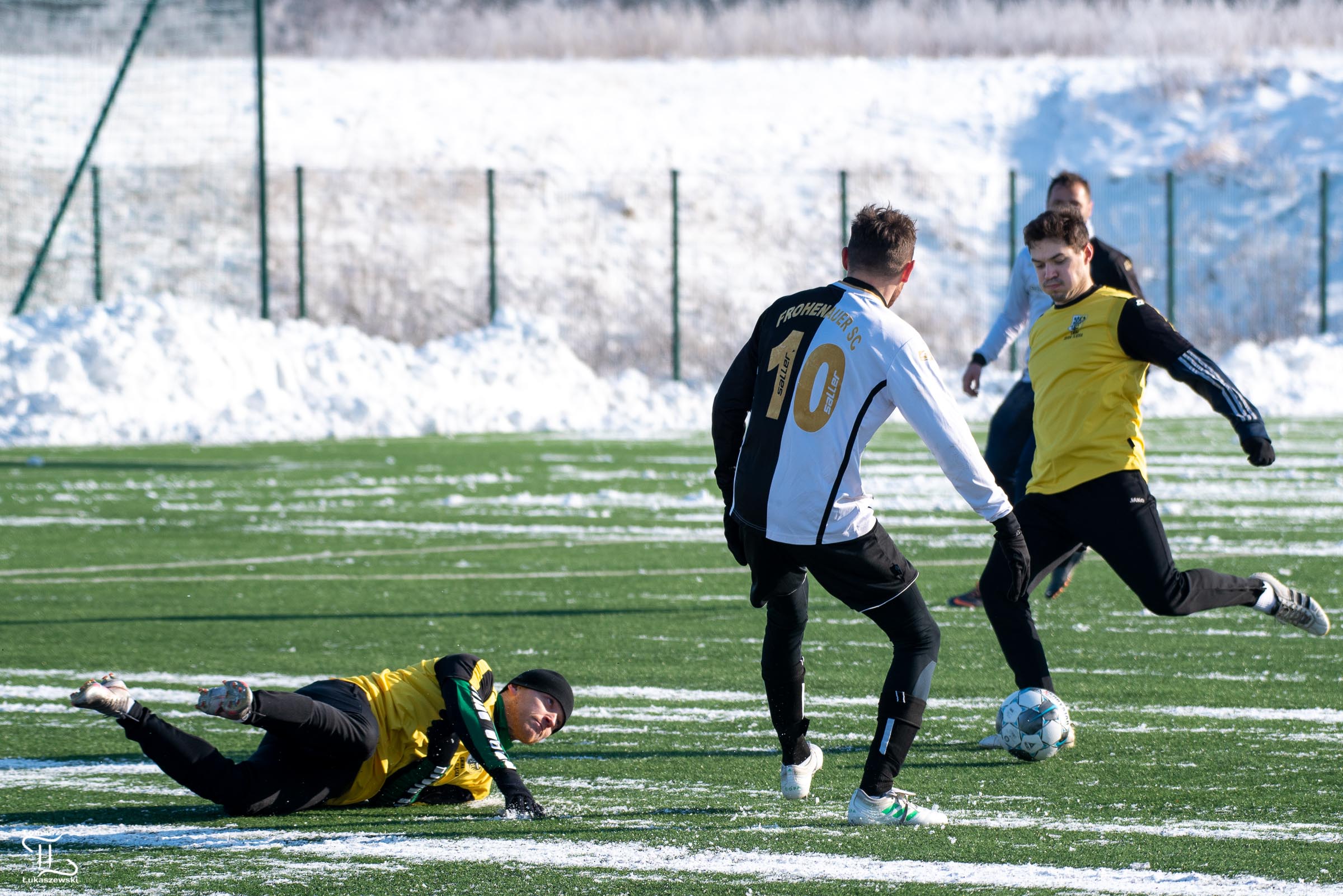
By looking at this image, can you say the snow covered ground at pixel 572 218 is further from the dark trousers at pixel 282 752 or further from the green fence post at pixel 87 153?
the dark trousers at pixel 282 752

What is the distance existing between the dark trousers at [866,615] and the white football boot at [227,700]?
166 centimetres

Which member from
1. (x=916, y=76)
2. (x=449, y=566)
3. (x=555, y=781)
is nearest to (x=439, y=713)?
(x=555, y=781)

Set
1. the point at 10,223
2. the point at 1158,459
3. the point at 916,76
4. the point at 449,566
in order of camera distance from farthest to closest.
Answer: the point at 916,76 → the point at 10,223 → the point at 1158,459 → the point at 449,566

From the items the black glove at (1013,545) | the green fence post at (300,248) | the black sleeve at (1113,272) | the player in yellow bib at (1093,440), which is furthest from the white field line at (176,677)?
the green fence post at (300,248)

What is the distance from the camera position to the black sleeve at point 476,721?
5.89 meters

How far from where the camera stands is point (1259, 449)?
6.87 m

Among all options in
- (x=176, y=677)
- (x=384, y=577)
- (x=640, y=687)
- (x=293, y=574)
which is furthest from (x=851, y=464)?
(x=293, y=574)

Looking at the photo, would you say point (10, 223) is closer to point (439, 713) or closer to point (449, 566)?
point (449, 566)

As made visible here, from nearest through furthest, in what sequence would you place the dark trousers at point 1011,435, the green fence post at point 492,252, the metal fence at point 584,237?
the dark trousers at point 1011,435 < the green fence post at point 492,252 < the metal fence at point 584,237

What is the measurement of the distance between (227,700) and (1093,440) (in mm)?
3450

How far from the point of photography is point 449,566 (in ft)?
41.0

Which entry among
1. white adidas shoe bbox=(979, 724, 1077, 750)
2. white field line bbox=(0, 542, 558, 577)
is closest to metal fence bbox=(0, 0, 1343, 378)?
white field line bbox=(0, 542, 558, 577)

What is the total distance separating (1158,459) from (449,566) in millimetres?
10295

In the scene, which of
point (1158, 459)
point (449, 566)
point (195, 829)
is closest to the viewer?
point (195, 829)
